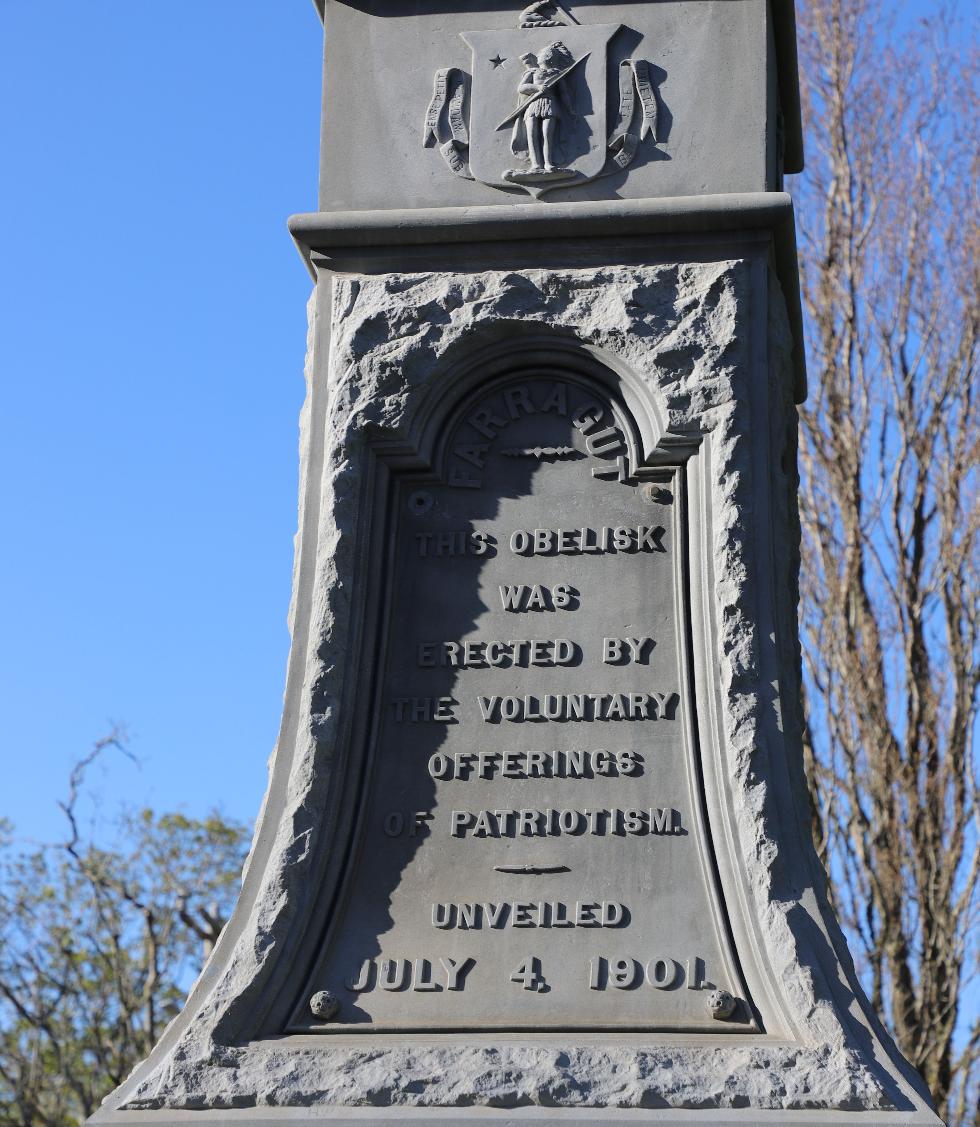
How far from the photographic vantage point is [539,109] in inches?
196

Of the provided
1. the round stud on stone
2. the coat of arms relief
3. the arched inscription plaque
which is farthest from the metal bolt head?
the coat of arms relief

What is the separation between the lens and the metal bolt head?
163 inches

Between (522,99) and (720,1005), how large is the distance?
261cm

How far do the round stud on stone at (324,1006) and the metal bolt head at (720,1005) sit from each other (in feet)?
3.06

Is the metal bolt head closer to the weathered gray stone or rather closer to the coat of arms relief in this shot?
the weathered gray stone

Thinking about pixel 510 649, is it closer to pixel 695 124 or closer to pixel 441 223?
pixel 441 223

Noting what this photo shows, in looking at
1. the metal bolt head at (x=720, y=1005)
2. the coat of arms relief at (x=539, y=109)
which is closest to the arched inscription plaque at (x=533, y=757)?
the metal bolt head at (x=720, y=1005)

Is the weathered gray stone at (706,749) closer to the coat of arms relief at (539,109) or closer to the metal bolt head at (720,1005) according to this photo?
the metal bolt head at (720,1005)

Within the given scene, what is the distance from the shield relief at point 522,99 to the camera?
4.98 metres

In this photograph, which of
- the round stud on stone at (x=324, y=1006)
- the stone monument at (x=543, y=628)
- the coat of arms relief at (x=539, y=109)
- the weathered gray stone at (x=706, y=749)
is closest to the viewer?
the weathered gray stone at (x=706, y=749)

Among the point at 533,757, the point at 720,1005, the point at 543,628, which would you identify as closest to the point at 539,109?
the point at 543,628

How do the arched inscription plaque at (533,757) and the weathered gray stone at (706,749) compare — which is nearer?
the weathered gray stone at (706,749)

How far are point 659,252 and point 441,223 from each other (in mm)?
626

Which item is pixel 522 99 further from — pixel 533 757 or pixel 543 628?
pixel 533 757
